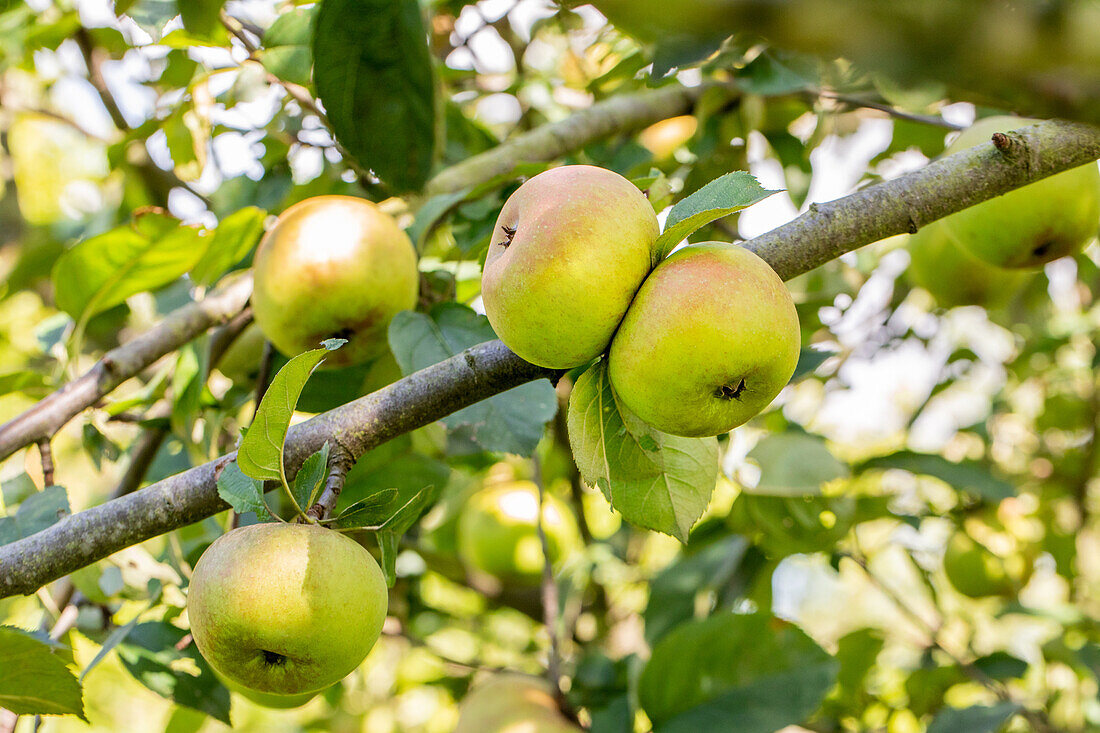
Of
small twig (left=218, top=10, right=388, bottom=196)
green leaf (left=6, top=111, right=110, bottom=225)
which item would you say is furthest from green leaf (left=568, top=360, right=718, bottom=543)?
green leaf (left=6, top=111, right=110, bottom=225)

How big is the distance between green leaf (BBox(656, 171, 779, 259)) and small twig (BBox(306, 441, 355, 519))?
0.38 metres

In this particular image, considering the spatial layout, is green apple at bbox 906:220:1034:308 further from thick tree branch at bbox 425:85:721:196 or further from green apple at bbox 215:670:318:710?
green apple at bbox 215:670:318:710

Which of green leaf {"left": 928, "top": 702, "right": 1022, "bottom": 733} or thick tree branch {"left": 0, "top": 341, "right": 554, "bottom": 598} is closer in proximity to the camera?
thick tree branch {"left": 0, "top": 341, "right": 554, "bottom": 598}

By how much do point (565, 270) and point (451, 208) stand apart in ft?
2.43

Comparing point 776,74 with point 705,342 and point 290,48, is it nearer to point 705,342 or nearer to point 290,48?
point 290,48

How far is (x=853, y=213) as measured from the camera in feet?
2.74

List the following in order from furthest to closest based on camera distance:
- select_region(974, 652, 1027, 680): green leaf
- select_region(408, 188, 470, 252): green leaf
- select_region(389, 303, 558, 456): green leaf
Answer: select_region(974, 652, 1027, 680): green leaf, select_region(408, 188, 470, 252): green leaf, select_region(389, 303, 558, 456): green leaf

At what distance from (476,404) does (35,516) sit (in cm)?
63

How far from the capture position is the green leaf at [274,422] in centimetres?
78

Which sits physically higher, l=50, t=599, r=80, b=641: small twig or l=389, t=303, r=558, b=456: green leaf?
l=389, t=303, r=558, b=456: green leaf

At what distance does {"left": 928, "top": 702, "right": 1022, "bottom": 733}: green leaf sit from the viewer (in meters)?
1.69

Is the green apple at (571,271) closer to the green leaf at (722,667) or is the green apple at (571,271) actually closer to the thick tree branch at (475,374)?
the thick tree branch at (475,374)

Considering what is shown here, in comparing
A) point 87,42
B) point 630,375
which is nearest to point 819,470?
point 630,375

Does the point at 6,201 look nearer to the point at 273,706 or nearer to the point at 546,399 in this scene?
the point at 273,706
